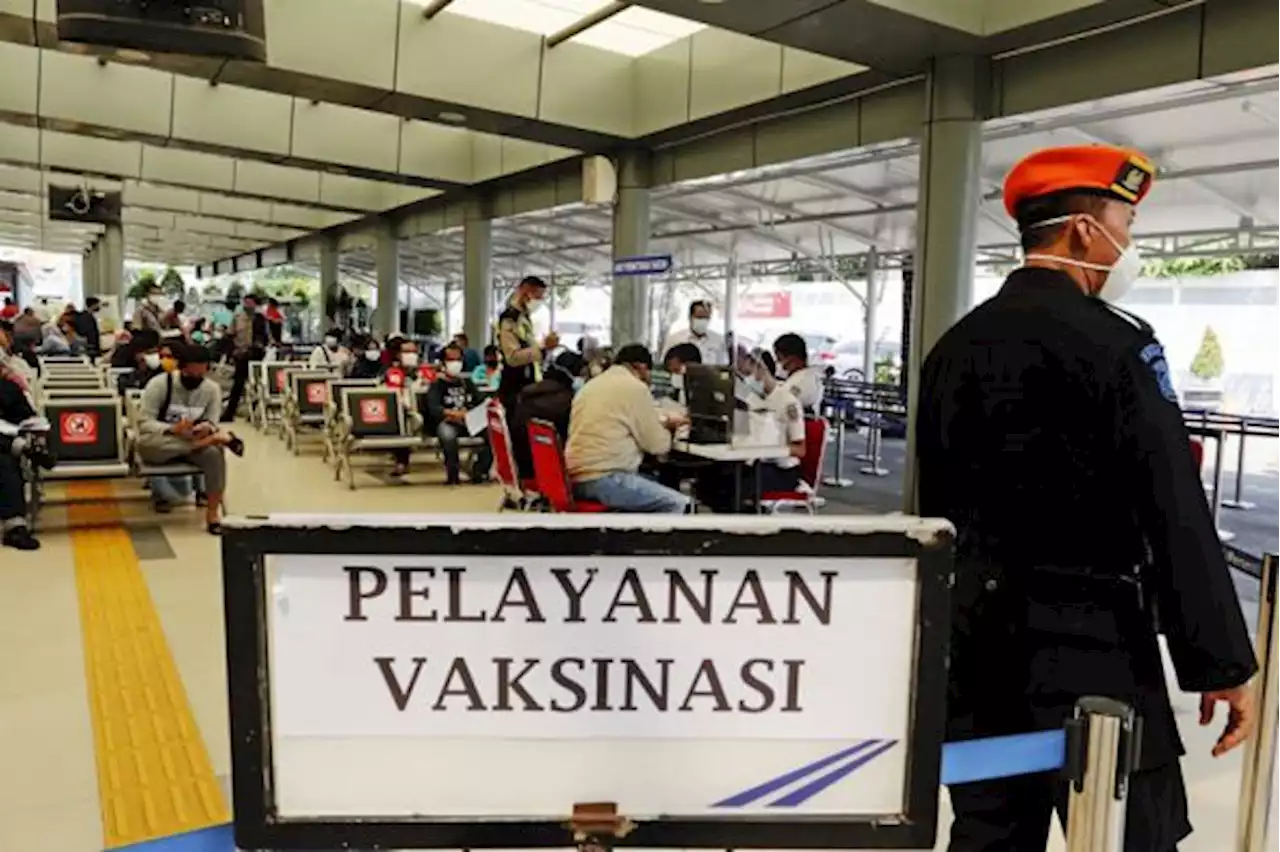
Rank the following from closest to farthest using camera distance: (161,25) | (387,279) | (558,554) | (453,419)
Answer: (558,554)
(161,25)
(453,419)
(387,279)

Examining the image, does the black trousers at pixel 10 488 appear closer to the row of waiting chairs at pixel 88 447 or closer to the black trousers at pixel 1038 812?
the row of waiting chairs at pixel 88 447

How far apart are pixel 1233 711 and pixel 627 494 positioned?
13.0ft

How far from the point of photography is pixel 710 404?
20.7 ft

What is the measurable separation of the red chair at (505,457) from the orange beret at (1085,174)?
4.85 metres

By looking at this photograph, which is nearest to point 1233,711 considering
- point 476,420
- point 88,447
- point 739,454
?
point 739,454

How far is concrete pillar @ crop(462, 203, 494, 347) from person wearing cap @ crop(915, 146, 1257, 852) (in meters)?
14.1

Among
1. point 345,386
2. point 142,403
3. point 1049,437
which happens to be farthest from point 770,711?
point 345,386

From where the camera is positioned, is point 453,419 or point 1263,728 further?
point 453,419

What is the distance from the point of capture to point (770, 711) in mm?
1023

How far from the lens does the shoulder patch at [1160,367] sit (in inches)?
56.9

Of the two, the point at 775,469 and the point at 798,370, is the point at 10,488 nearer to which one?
the point at 775,469

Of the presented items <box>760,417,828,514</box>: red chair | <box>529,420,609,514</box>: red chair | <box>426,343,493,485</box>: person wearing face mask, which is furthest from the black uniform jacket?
<box>426,343,493,485</box>: person wearing face mask

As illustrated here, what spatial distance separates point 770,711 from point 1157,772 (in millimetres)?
781

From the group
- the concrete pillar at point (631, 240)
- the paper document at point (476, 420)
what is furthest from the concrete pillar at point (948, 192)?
the concrete pillar at point (631, 240)
